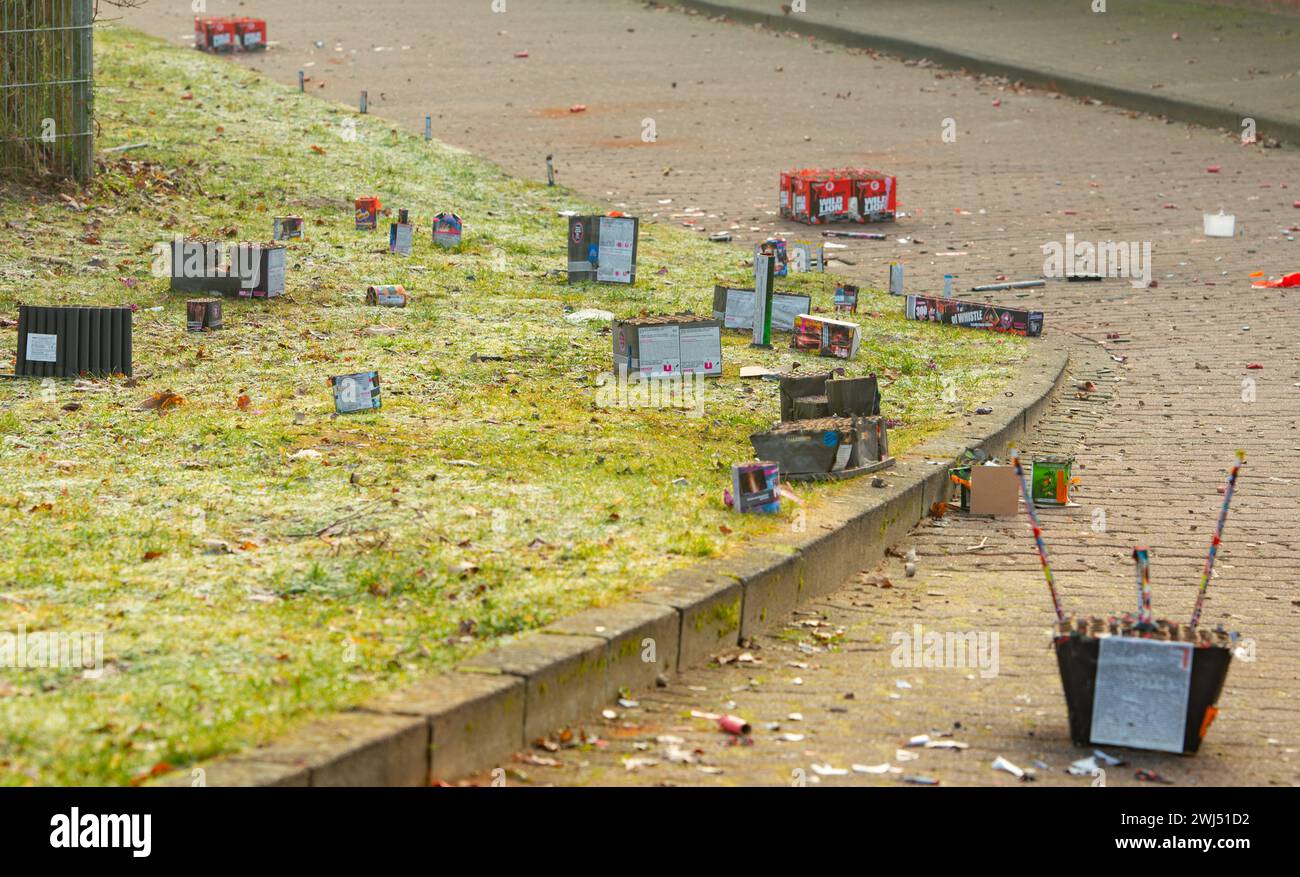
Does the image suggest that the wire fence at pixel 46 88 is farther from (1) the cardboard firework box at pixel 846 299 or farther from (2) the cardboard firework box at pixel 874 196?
(2) the cardboard firework box at pixel 874 196

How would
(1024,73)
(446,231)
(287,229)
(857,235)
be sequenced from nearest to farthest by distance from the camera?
(287,229) < (446,231) < (857,235) < (1024,73)

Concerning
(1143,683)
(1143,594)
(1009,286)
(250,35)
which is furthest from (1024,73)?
(1143,683)

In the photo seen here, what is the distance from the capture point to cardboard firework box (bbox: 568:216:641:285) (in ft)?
38.5

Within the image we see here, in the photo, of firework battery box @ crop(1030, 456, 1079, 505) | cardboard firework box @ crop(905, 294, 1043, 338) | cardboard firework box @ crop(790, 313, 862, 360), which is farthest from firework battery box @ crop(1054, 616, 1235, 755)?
cardboard firework box @ crop(905, 294, 1043, 338)

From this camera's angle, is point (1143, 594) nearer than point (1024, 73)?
Yes

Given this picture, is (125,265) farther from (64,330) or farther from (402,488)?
(402,488)

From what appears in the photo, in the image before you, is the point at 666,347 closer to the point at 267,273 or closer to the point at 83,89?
the point at 267,273

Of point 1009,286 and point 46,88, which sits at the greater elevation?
point 46,88

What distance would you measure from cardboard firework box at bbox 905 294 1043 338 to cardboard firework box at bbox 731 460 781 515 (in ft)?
16.1

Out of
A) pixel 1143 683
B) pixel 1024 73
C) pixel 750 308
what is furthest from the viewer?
pixel 1024 73

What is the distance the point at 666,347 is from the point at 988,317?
322 centimetres

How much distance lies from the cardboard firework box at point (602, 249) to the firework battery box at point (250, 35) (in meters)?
13.7

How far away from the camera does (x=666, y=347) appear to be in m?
9.17

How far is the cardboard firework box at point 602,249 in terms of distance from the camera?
462 inches
